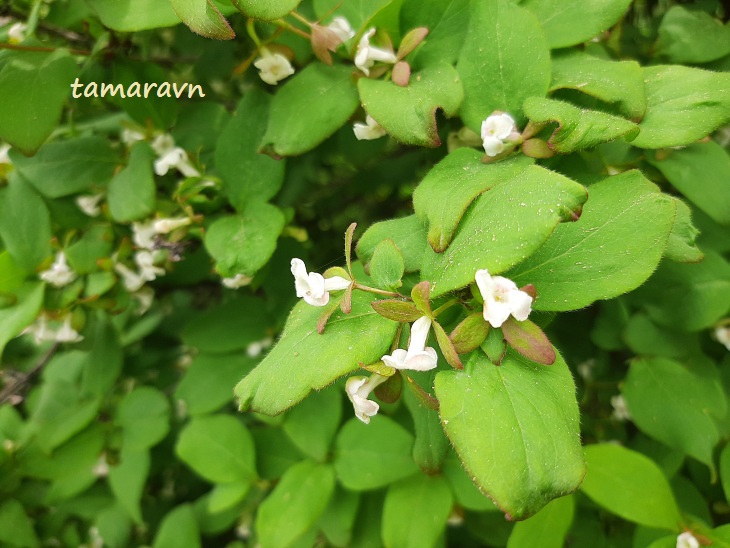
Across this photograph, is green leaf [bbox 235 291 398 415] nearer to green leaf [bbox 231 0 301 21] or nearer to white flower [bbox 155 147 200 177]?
green leaf [bbox 231 0 301 21]

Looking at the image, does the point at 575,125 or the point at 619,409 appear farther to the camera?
the point at 619,409

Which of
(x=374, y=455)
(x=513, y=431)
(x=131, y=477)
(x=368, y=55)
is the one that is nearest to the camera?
(x=513, y=431)

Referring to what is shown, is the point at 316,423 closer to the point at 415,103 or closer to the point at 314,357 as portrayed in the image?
the point at 314,357

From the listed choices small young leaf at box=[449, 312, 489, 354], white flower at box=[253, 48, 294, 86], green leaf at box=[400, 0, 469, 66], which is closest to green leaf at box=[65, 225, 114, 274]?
white flower at box=[253, 48, 294, 86]

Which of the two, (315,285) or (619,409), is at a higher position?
→ (315,285)

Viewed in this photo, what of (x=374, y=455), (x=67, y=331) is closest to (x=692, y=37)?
(x=374, y=455)

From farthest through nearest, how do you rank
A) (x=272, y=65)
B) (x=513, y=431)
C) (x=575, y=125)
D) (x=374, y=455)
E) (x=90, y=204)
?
1. (x=90, y=204)
2. (x=374, y=455)
3. (x=272, y=65)
4. (x=575, y=125)
5. (x=513, y=431)

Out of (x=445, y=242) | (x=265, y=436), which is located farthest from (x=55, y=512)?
(x=445, y=242)
